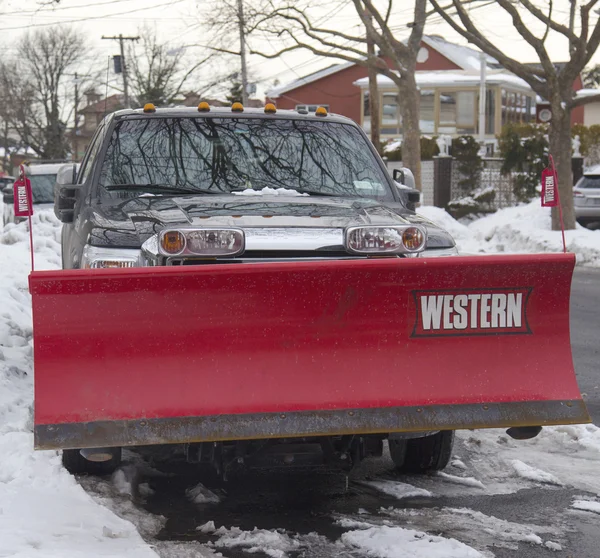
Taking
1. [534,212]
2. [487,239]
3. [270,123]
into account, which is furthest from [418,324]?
[534,212]

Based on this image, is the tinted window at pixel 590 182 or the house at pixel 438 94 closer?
the tinted window at pixel 590 182

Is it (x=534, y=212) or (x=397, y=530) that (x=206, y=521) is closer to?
(x=397, y=530)

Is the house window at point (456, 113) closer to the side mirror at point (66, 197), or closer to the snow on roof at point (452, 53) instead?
the snow on roof at point (452, 53)

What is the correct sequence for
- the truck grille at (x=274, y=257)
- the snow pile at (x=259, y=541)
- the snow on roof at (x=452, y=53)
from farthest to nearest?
the snow on roof at (x=452, y=53) < the truck grille at (x=274, y=257) < the snow pile at (x=259, y=541)

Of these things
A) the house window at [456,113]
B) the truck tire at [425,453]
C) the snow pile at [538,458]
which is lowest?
the snow pile at [538,458]

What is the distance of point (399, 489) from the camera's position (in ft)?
16.5

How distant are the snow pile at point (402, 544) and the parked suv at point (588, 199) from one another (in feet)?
61.6

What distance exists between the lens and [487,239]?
2234 centimetres

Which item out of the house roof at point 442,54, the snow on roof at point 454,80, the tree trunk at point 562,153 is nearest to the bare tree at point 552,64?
the tree trunk at point 562,153

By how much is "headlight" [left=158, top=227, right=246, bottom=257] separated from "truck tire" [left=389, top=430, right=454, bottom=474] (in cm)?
155

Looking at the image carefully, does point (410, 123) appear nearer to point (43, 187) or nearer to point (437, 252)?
point (43, 187)

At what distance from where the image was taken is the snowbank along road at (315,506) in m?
4.05

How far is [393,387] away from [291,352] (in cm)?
47

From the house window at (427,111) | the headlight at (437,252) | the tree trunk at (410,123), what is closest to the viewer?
the headlight at (437,252)
